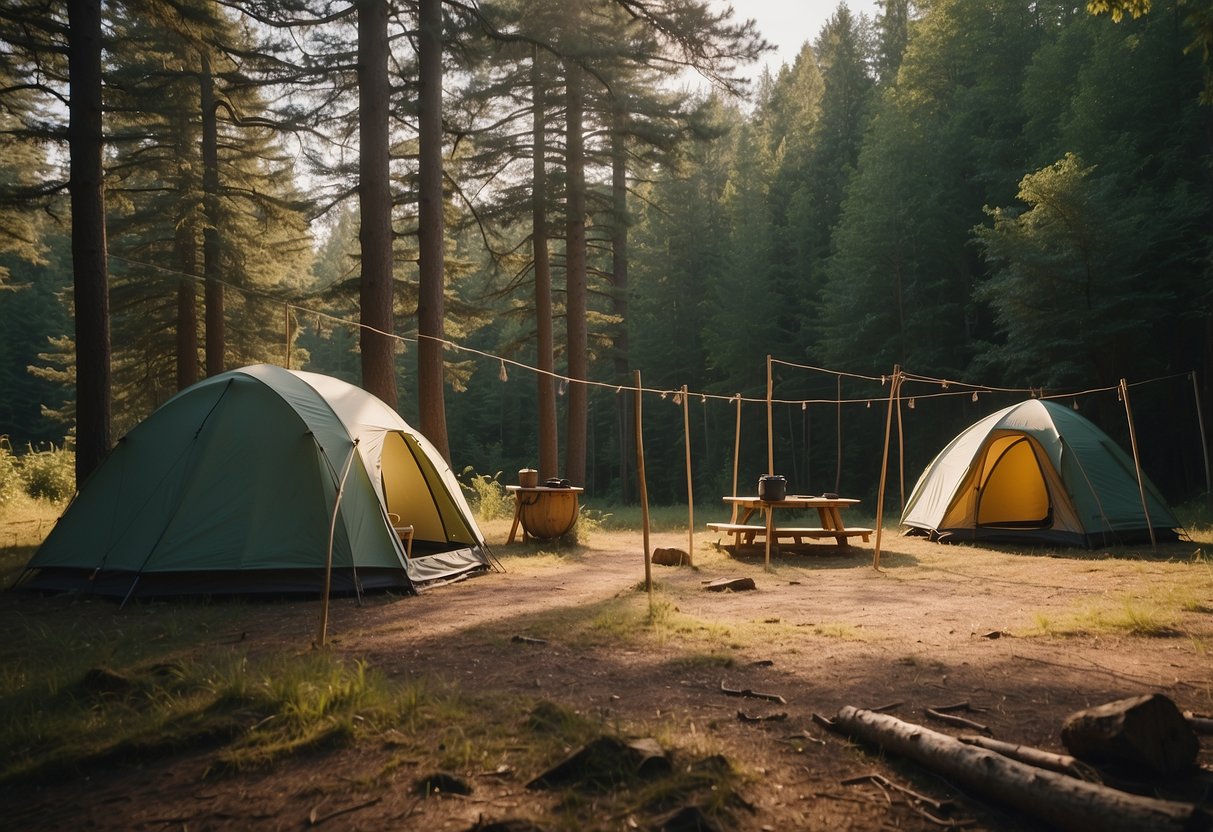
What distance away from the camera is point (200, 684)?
177 inches

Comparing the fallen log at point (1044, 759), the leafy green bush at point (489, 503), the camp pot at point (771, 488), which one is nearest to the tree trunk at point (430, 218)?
the leafy green bush at point (489, 503)

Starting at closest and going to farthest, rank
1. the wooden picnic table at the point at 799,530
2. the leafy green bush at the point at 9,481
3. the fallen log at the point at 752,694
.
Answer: the fallen log at the point at 752,694 → the wooden picnic table at the point at 799,530 → the leafy green bush at the point at 9,481

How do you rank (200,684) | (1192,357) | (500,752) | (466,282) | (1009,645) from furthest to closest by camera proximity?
(466,282) → (1192,357) → (1009,645) → (200,684) → (500,752)

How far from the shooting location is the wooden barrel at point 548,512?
39.0 ft

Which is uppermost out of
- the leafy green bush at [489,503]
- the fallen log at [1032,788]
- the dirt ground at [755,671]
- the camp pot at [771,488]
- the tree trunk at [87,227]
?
the tree trunk at [87,227]

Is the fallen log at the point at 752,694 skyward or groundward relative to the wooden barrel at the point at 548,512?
groundward

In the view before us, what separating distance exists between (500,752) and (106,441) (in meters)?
8.22

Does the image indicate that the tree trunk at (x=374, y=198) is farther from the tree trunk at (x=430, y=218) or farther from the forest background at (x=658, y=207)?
the tree trunk at (x=430, y=218)

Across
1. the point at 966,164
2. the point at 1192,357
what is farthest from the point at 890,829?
the point at 966,164

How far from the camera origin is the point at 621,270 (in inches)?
955

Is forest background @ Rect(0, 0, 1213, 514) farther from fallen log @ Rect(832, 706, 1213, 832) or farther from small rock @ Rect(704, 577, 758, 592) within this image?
fallen log @ Rect(832, 706, 1213, 832)

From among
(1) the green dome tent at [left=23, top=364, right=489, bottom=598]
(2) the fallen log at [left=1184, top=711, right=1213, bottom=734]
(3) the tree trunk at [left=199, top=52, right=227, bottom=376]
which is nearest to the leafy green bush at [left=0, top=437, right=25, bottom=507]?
(3) the tree trunk at [left=199, top=52, right=227, bottom=376]

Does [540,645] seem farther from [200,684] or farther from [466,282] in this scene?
[466,282]

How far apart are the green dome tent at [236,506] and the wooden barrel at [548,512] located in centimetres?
356
